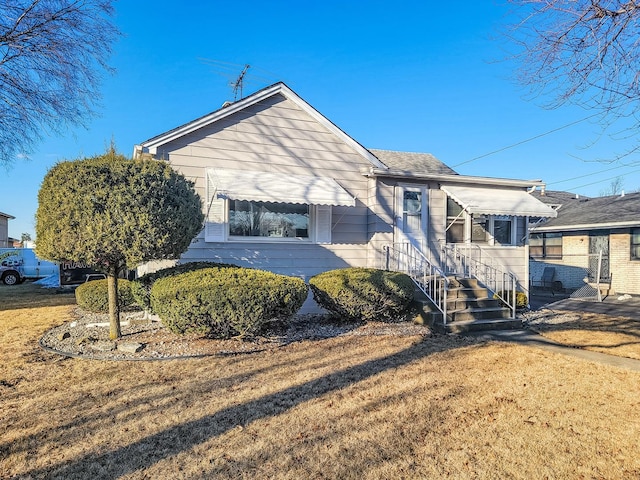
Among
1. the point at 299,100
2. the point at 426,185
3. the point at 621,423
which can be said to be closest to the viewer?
the point at 621,423

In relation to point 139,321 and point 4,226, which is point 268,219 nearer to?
point 139,321

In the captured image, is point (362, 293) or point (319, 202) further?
point (319, 202)

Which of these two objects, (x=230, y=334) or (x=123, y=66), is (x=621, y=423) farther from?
(x=123, y=66)

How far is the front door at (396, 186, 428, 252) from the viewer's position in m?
10.1

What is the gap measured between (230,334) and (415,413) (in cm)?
354

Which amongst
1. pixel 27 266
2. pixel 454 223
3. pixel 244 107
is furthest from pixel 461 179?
pixel 27 266

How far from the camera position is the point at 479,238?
441 inches

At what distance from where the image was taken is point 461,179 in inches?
420

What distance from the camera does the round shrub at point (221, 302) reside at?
19.4 ft

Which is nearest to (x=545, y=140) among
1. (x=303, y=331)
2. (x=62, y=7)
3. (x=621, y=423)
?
(x=303, y=331)

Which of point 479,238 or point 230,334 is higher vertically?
point 479,238

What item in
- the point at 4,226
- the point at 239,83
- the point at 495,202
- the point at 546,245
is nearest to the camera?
the point at 495,202

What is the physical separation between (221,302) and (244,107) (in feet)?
16.0

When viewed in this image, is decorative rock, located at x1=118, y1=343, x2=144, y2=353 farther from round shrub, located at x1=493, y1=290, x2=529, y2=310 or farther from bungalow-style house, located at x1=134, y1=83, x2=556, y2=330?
round shrub, located at x1=493, y1=290, x2=529, y2=310
